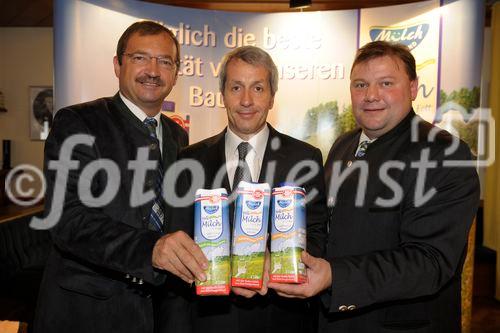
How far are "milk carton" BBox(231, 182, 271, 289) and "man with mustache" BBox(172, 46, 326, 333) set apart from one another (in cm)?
33

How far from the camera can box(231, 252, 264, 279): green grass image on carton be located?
135cm

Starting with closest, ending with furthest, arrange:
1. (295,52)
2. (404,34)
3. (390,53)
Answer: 1. (390,53)
2. (404,34)
3. (295,52)

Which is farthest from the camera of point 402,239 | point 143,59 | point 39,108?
point 39,108

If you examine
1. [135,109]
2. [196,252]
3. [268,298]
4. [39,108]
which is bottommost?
[268,298]

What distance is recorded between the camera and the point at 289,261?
1330 millimetres

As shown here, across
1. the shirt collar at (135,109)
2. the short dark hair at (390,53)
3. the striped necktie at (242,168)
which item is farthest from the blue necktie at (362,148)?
the shirt collar at (135,109)

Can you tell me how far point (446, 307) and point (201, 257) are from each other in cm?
94

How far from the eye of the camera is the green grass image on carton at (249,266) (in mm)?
1351

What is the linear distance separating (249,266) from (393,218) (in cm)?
56

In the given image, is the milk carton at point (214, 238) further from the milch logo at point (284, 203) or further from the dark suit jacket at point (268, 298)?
the dark suit jacket at point (268, 298)

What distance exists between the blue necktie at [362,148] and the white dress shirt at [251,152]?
14.5 inches

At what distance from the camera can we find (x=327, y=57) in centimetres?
408

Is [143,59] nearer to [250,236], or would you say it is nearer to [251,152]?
[251,152]

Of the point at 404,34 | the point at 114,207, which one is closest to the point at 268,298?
the point at 114,207
